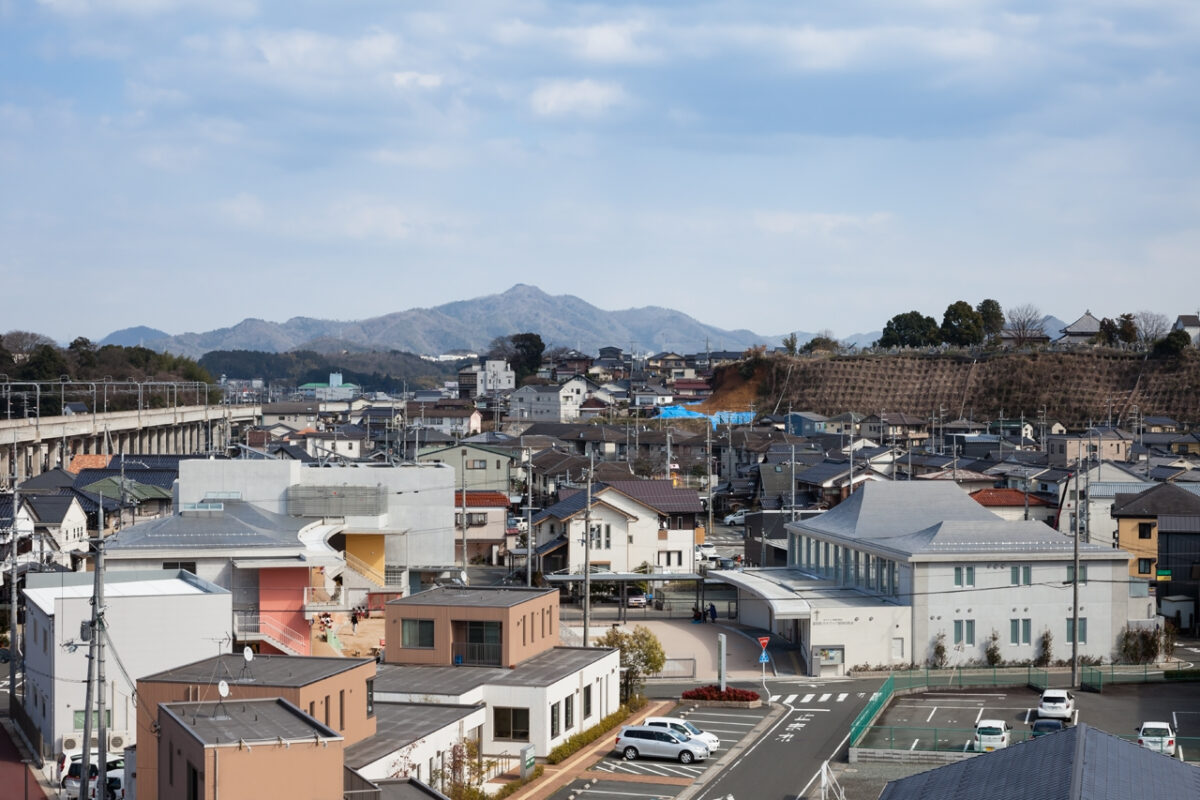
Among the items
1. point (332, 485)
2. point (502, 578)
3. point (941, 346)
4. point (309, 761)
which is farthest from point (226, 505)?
point (941, 346)

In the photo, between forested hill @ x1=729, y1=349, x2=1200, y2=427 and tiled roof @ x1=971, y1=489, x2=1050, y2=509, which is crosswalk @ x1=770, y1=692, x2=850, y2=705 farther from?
forested hill @ x1=729, y1=349, x2=1200, y2=427

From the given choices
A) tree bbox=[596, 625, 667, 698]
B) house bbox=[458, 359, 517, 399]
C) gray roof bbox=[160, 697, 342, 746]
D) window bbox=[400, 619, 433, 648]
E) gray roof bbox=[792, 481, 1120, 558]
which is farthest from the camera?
house bbox=[458, 359, 517, 399]

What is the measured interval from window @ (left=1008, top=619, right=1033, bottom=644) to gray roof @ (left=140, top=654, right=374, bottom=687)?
15.1 m

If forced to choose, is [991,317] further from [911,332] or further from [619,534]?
[619,534]

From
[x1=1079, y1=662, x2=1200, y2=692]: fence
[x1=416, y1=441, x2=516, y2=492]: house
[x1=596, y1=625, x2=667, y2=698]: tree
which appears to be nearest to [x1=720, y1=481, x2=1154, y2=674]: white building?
[x1=1079, y1=662, x2=1200, y2=692]: fence

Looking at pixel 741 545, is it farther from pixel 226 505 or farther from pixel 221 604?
pixel 221 604

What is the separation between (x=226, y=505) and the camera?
2917 cm

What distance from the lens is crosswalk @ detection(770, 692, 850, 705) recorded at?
2362 centimetres

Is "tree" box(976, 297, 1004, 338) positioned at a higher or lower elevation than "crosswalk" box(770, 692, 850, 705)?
higher

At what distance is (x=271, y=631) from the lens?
78.9 ft

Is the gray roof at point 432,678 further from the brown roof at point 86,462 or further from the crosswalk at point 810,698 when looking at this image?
the brown roof at point 86,462

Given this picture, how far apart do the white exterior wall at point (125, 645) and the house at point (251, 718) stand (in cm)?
292

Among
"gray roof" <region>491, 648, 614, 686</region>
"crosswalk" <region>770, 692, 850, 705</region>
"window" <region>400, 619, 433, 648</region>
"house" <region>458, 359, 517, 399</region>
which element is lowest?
"crosswalk" <region>770, 692, 850, 705</region>

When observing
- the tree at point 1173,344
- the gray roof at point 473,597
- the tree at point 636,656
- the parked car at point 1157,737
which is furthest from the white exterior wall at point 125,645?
the tree at point 1173,344
